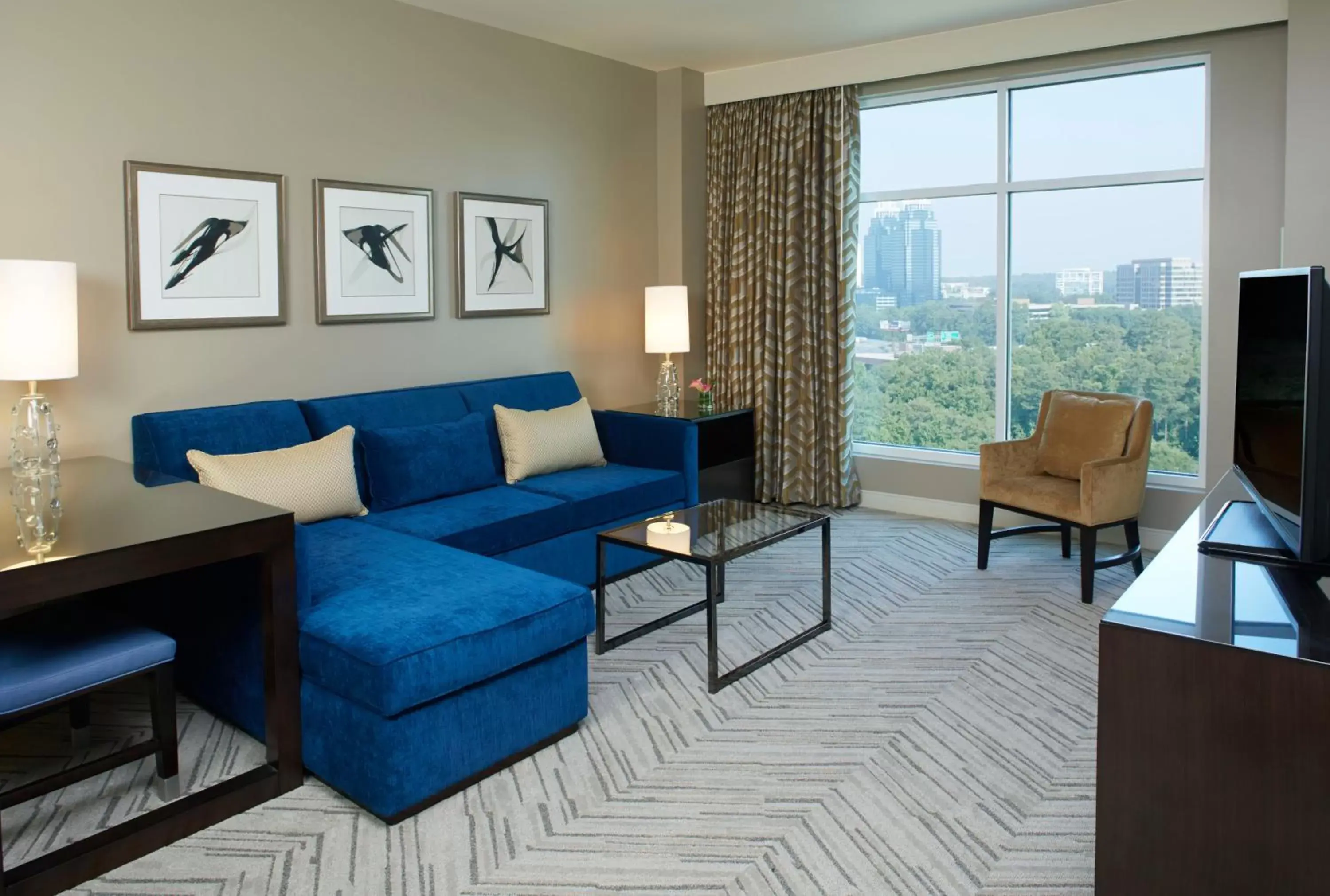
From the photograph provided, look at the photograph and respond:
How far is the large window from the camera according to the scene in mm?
4879

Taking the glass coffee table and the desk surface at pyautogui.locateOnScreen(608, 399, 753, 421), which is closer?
the glass coffee table

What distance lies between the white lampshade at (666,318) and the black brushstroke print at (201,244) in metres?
2.19

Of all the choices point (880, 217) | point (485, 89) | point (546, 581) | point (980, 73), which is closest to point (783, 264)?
point (880, 217)

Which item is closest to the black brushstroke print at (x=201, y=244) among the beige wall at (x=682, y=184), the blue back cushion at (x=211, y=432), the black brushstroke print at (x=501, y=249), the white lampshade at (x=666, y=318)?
the blue back cushion at (x=211, y=432)

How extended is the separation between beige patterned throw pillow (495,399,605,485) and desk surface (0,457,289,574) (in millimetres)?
1613

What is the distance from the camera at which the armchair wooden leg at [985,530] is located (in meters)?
4.65

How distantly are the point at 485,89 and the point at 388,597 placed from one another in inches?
120

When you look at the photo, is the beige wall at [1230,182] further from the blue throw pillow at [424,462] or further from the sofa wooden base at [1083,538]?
the blue throw pillow at [424,462]

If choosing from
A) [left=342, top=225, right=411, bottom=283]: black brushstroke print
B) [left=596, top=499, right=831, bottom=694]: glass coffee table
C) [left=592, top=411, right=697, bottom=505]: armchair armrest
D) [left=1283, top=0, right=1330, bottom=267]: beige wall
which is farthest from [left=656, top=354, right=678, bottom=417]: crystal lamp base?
[left=1283, top=0, right=1330, bottom=267]: beige wall

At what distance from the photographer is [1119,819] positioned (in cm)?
181

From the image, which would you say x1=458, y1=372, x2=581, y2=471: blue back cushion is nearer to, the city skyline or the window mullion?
the city skyline

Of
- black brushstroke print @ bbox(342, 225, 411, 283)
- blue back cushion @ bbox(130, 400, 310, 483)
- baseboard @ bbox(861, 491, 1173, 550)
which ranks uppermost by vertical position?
black brushstroke print @ bbox(342, 225, 411, 283)

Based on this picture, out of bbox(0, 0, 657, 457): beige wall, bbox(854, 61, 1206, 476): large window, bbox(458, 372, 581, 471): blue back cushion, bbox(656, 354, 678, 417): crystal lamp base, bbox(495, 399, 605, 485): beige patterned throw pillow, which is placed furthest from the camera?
bbox(656, 354, 678, 417): crystal lamp base

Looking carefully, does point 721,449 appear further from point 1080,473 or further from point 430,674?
point 430,674
